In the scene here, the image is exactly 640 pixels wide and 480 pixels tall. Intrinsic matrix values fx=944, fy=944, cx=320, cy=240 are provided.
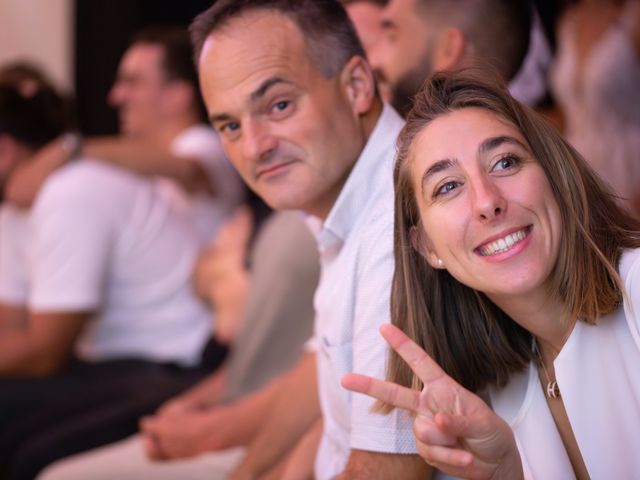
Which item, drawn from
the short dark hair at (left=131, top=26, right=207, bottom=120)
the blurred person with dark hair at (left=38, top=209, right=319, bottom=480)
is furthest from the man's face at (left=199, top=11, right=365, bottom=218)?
the short dark hair at (left=131, top=26, right=207, bottom=120)

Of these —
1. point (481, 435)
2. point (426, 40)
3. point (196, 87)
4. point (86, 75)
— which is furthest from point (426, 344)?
point (86, 75)

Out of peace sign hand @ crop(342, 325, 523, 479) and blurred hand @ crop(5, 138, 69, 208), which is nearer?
peace sign hand @ crop(342, 325, 523, 479)

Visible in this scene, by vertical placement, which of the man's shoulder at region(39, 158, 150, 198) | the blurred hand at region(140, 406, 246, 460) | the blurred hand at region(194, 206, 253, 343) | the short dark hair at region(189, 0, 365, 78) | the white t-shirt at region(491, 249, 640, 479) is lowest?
the blurred hand at region(140, 406, 246, 460)

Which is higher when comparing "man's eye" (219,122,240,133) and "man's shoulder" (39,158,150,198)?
"man's eye" (219,122,240,133)

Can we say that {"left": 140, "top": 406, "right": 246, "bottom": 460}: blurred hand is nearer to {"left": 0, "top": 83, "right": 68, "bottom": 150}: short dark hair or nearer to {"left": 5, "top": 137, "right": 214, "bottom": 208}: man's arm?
{"left": 5, "top": 137, "right": 214, "bottom": 208}: man's arm

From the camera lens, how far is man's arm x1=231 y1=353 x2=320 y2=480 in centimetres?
191

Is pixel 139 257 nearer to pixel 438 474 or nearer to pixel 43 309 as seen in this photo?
pixel 43 309

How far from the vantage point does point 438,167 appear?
1294 mm

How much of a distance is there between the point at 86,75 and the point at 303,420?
9.40 ft

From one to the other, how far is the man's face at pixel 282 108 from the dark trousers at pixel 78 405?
4.04 ft

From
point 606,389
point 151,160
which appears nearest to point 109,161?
point 151,160

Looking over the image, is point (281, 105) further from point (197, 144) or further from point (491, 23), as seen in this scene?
point (197, 144)

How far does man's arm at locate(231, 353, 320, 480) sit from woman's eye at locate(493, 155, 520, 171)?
764 millimetres

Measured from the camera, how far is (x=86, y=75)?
4336 mm
